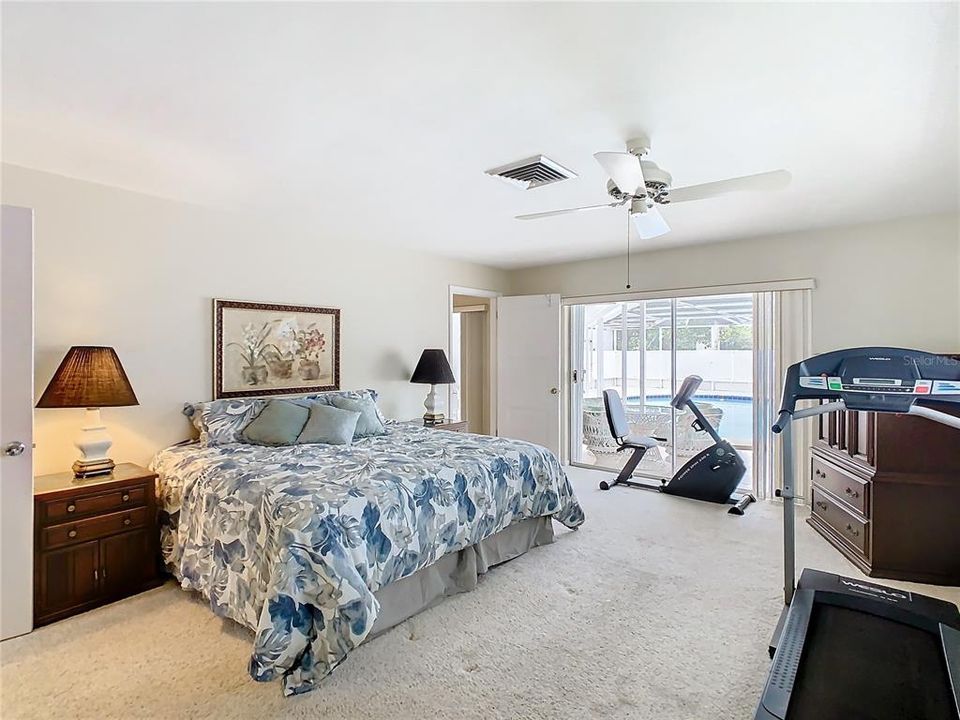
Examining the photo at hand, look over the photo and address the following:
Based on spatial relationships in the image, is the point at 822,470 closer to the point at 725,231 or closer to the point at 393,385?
the point at 725,231

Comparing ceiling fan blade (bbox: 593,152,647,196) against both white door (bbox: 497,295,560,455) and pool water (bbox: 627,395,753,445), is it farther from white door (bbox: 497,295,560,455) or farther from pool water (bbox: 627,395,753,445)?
pool water (bbox: 627,395,753,445)

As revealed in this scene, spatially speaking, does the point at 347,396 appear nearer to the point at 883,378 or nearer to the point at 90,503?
the point at 90,503

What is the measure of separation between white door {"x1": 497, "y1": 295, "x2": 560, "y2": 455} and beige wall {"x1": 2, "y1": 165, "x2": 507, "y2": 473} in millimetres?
1838

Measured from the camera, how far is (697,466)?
15.6 ft

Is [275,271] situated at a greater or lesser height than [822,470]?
greater

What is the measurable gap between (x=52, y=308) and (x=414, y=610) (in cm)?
266

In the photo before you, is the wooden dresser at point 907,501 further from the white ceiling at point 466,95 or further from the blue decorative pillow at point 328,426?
the blue decorative pillow at point 328,426

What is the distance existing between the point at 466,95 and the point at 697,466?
3955 millimetres

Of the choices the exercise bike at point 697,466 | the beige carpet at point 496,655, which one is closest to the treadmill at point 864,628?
the beige carpet at point 496,655

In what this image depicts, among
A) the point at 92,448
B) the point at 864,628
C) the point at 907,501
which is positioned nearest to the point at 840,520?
the point at 907,501

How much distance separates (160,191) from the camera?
3.28m

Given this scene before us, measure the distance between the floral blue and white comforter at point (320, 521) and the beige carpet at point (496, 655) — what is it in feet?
0.57

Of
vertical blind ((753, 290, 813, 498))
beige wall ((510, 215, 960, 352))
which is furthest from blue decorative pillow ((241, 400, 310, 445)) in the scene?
vertical blind ((753, 290, 813, 498))

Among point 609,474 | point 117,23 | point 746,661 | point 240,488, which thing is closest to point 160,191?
point 117,23
